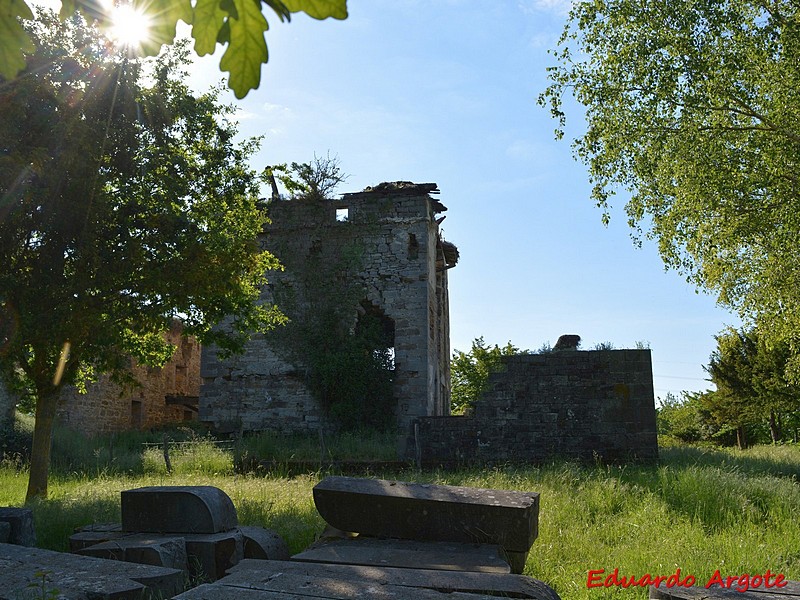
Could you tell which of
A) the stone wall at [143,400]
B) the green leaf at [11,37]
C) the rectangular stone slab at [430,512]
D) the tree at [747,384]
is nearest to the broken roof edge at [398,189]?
the stone wall at [143,400]

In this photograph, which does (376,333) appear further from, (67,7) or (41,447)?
(67,7)

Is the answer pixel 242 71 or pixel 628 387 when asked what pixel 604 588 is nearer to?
pixel 242 71

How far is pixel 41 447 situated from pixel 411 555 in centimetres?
792

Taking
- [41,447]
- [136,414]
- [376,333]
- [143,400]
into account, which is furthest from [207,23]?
[143,400]

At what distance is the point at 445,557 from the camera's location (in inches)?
215

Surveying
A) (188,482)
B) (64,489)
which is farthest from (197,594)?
(64,489)

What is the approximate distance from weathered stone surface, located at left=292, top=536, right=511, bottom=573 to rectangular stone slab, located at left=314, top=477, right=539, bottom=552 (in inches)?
5.2

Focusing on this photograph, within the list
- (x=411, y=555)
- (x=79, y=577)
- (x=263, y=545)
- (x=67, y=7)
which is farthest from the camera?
(x=263, y=545)

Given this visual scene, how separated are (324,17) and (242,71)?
0.80 feet

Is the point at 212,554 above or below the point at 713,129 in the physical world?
below

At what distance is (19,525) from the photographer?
670cm

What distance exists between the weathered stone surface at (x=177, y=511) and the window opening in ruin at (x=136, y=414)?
62.6 ft

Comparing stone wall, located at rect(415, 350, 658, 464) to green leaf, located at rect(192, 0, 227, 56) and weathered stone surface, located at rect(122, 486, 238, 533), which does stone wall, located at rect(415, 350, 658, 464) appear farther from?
green leaf, located at rect(192, 0, 227, 56)

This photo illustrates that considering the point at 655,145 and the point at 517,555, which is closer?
the point at 517,555
